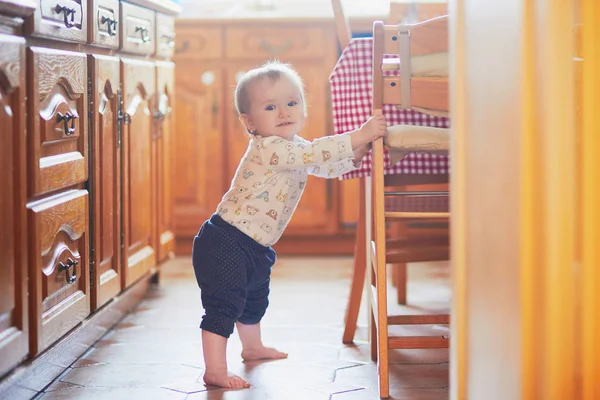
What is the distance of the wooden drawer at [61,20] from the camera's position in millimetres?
1744

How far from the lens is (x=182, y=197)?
3.68 metres

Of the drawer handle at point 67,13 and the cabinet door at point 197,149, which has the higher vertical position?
the drawer handle at point 67,13

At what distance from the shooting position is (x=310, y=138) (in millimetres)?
3625

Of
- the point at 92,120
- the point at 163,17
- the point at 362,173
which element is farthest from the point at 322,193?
the point at 92,120

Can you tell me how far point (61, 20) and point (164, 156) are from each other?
3.73 feet

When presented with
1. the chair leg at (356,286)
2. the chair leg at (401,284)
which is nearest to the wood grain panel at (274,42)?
the chair leg at (401,284)

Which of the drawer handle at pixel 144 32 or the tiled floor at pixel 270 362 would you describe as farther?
the drawer handle at pixel 144 32

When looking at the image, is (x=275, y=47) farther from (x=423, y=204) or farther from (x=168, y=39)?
(x=423, y=204)

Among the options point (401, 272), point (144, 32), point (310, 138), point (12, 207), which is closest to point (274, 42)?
point (310, 138)

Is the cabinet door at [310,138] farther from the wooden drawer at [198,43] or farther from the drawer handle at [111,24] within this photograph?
the drawer handle at [111,24]

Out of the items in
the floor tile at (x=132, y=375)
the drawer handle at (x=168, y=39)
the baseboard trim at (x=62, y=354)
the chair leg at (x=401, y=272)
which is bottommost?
the floor tile at (x=132, y=375)

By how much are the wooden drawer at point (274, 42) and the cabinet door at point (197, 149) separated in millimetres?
172

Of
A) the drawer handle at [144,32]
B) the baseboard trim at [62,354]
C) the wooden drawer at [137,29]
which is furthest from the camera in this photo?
the drawer handle at [144,32]

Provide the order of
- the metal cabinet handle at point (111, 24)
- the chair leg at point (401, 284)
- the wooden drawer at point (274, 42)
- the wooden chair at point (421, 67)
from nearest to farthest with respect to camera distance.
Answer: the wooden chair at point (421, 67) < the metal cabinet handle at point (111, 24) < the chair leg at point (401, 284) < the wooden drawer at point (274, 42)
